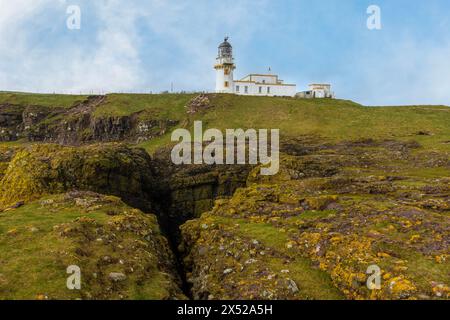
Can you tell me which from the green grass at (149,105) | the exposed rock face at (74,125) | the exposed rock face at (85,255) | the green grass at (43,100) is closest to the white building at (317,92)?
the green grass at (149,105)

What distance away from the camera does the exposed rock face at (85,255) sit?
1692cm

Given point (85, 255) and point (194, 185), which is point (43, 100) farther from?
point (85, 255)

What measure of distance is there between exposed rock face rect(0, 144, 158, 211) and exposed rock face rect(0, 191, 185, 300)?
5.93 meters

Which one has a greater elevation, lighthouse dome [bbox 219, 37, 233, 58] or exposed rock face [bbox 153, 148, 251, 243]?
lighthouse dome [bbox 219, 37, 233, 58]

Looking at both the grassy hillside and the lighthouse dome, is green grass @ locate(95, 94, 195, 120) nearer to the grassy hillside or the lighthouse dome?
the grassy hillside

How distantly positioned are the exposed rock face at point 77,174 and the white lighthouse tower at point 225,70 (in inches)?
2771

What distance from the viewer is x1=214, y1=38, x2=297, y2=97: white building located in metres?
113

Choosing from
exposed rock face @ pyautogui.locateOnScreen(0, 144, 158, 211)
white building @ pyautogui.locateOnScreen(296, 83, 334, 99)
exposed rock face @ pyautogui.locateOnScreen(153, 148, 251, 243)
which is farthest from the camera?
white building @ pyautogui.locateOnScreen(296, 83, 334, 99)

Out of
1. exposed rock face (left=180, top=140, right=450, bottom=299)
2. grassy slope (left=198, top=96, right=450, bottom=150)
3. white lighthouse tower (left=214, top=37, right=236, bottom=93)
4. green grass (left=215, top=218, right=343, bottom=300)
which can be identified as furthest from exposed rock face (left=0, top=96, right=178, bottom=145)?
green grass (left=215, top=218, right=343, bottom=300)

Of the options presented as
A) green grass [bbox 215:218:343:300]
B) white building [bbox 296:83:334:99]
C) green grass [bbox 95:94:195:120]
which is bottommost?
green grass [bbox 215:218:343:300]

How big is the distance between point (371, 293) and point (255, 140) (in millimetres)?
52490

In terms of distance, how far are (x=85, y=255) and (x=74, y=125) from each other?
271 feet

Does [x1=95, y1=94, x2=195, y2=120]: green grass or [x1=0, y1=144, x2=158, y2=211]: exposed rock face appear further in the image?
[x1=95, y1=94, x2=195, y2=120]: green grass

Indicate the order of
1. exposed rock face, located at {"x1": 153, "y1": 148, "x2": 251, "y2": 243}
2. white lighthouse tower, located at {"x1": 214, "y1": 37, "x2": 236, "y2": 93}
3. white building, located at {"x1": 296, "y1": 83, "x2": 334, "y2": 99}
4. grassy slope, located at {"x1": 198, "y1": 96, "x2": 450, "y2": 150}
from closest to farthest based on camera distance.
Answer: exposed rock face, located at {"x1": 153, "y1": 148, "x2": 251, "y2": 243} → grassy slope, located at {"x1": 198, "y1": 96, "x2": 450, "y2": 150} → white lighthouse tower, located at {"x1": 214, "y1": 37, "x2": 236, "y2": 93} → white building, located at {"x1": 296, "y1": 83, "x2": 334, "y2": 99}
